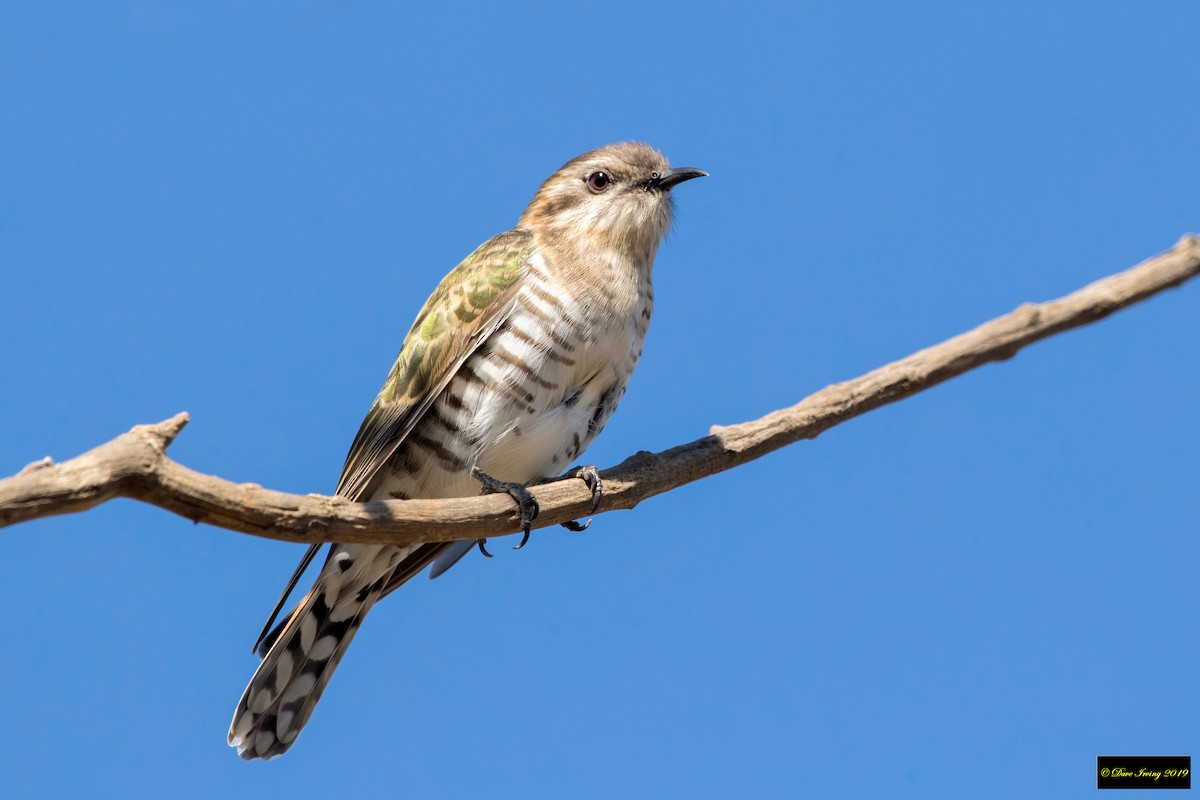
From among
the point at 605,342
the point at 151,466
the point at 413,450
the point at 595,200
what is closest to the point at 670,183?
the point at 595,200

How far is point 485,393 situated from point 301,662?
5.77 feet

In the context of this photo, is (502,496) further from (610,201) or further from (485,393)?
(610,201)

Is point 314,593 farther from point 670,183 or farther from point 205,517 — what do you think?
point 670,183

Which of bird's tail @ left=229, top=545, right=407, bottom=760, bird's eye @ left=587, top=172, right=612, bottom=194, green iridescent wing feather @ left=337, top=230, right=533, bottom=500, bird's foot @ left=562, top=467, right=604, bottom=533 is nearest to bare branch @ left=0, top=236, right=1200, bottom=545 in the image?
bird's foot @ left=562, top=467, right=604, bottom=533

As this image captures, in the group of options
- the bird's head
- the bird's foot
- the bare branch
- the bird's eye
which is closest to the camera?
the bare branch

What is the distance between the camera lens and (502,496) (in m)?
4.64

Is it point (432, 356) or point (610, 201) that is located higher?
point (610, 201)

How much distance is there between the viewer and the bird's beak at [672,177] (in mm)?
6066

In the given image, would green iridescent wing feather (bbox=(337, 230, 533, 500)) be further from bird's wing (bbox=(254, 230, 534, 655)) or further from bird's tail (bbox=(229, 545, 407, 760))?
bird's tail (bbox=(229, 545, 407, 760))

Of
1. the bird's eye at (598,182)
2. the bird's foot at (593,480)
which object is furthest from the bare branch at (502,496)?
the bird's eye at (598,182)

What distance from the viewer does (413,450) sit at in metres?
5.48

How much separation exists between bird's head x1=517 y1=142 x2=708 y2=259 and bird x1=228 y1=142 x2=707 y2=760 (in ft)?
0.04

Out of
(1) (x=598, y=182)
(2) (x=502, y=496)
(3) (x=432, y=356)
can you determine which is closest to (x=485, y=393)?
(3) (x=432, y=356)

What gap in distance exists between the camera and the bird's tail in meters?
5.65
